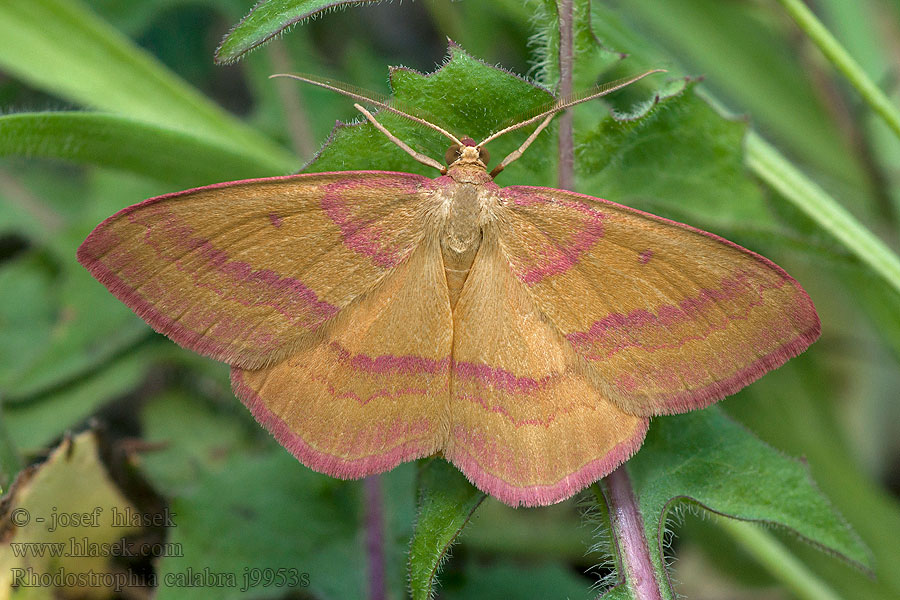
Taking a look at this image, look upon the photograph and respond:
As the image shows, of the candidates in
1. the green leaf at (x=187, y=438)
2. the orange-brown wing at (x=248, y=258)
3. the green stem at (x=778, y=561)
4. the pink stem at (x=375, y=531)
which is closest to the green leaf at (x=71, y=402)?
the green leaf at (x=187, y=438)

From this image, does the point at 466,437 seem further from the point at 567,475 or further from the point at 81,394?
the point at 81,394

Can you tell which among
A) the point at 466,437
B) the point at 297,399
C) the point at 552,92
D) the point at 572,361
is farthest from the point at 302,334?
the point at 552,92

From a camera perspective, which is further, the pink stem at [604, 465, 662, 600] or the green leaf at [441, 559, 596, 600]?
the green leaf at [441, 559, 596, 600]

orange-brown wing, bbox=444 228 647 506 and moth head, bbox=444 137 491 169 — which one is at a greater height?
moth head, bbox=444 137 491 169

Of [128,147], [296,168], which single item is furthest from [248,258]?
[296,168]

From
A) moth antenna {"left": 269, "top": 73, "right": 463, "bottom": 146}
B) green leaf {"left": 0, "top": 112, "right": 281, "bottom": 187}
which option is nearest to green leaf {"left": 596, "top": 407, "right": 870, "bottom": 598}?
moth antenna {"left": 269, "top": 73, "right": 463, "bottom": 146}

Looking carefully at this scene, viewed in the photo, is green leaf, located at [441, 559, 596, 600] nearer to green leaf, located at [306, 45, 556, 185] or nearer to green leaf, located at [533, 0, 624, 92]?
green leaf, located at [306, 45, 556, 185]

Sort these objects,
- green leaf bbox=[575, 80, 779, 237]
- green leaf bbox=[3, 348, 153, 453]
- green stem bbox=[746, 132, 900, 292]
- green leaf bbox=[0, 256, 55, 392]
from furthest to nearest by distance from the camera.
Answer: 1. green leaf bbox=[0, 256, 55, 392]
2. green leaf bbox=[3, 348, 153, 453]
3. green stem bbox=[746, 132, 900, 292]
4. green leaf bbox=[575, 80, 779, 237]
